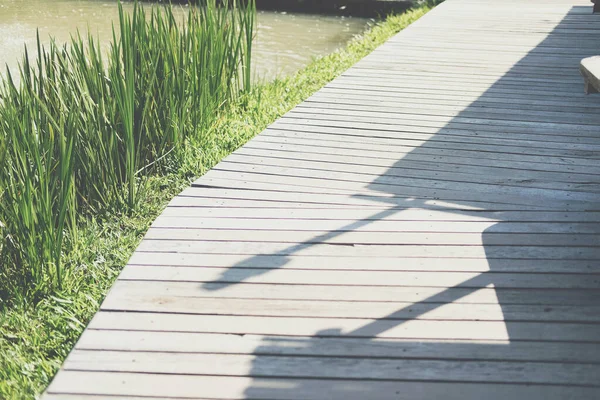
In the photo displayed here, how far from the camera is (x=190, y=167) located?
3504mm

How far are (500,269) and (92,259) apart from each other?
4.94 ft

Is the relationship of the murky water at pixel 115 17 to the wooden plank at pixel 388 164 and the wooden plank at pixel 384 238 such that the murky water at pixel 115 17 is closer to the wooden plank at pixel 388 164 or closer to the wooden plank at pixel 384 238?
the wooden plank at pixel 388 164

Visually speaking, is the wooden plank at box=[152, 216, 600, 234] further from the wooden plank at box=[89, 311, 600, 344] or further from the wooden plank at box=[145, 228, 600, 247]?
the wooden plank at box=[89, 311, 600, 344]

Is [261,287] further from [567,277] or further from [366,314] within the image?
[567,277]

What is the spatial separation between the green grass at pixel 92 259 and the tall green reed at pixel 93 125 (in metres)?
0.05

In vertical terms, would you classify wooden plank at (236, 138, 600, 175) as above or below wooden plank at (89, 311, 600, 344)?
above

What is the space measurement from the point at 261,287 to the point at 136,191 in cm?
117

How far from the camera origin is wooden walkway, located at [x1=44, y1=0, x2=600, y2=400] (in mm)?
1813

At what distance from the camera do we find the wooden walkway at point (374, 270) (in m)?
1.81

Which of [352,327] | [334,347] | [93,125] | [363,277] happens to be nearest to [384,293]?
[363,277]

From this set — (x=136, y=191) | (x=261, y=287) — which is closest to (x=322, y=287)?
(x=261, y=287)

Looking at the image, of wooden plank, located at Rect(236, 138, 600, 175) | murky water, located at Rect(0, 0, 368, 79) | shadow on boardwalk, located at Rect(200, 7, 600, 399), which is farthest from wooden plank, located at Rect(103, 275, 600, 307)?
murky water, located at Rect(0, 0, 368, 79)

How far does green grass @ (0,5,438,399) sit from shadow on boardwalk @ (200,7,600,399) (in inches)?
22.0

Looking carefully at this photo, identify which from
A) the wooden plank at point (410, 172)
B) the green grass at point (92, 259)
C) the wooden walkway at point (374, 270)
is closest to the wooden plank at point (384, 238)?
→ the wooden walkway at point (374, 270)
